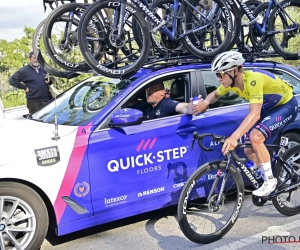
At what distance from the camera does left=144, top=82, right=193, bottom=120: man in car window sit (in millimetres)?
4238

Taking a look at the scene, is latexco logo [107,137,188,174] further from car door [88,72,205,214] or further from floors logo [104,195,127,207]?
floors logo [104,195,127,207]

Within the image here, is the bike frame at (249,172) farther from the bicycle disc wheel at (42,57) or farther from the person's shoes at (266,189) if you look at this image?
the bicycle disc wheel at (42,57)

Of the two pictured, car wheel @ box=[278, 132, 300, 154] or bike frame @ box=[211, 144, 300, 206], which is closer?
bike frame @ box=[211, 144, 300, 206]

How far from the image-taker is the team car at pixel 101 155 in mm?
3473

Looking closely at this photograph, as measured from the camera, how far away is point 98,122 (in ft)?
12.6

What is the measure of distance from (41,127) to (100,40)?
123 centimetres

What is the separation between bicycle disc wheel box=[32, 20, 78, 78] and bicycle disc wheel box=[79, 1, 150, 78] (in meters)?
0.61

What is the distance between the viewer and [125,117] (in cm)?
375

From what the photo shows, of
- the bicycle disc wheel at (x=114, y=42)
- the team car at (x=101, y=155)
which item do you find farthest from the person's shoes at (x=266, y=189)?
the bicycle disc wheel at (x=114, y=42)

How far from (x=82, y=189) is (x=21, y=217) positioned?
1.93 ft

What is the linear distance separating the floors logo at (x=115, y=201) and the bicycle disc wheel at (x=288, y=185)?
65.0 inches

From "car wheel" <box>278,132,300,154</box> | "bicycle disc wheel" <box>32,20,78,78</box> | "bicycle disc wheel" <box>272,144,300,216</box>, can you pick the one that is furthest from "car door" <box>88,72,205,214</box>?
"bicycle disc wheel" <box>32,20,78,78</box>

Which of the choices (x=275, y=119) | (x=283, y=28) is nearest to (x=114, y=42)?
(x=275, y=119)

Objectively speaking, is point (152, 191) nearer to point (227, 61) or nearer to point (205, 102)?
point (205, 102)
